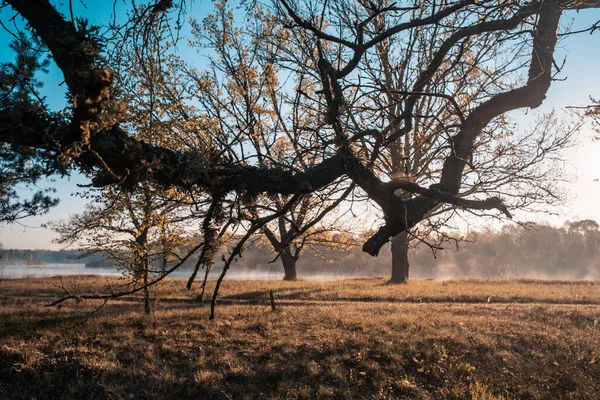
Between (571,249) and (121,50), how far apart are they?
7976cm

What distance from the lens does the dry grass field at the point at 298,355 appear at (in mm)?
5566

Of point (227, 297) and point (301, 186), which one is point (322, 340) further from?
point (227, 297)

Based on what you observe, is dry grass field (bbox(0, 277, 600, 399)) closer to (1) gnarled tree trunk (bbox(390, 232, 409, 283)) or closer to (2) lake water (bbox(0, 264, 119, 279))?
(2) lake water (bbox(0, 264, 119, 279))

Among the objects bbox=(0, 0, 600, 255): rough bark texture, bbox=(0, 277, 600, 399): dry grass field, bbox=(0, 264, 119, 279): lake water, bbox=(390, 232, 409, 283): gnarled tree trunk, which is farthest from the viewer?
bbox=(0, 264, 119, 279): lake water

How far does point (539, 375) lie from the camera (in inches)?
256

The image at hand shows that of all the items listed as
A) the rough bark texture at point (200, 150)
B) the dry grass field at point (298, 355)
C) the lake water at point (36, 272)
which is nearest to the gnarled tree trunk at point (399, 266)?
the dry grass field at point (298, 355)

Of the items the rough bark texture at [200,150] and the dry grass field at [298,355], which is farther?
the dry grass field at [298,355]

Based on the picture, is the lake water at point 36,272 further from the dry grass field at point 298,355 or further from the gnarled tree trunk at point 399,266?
the gnarled tree trunk at point 399,266

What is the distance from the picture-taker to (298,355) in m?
6.77

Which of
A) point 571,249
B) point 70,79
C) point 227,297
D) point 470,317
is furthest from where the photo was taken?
point 571,249

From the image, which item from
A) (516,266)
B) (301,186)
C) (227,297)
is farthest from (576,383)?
(516,266)

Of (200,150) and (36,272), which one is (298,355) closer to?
(200,150)

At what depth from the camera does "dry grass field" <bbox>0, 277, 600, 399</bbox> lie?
5566 mm

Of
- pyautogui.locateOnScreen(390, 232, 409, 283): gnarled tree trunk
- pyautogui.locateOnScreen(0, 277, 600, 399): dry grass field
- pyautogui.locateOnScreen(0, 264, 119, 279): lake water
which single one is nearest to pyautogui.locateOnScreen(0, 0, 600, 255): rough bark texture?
pyautogui.locateOnScreen(0, 277, 600, 399): dry grass field
